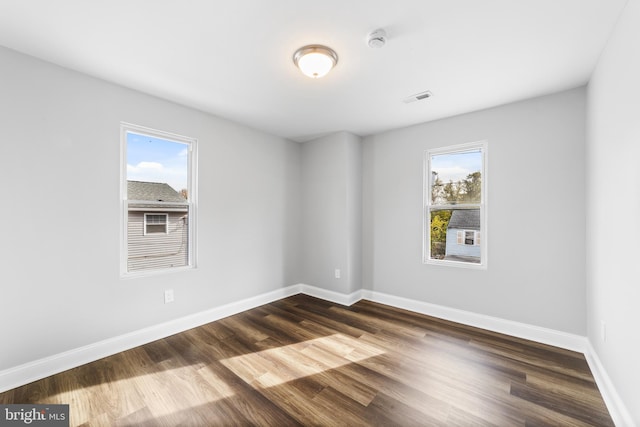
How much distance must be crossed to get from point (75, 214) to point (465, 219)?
12.9ft

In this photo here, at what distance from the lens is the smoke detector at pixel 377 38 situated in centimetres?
176

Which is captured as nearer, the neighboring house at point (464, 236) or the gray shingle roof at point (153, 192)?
the gray shingle roof at point (153, 192)

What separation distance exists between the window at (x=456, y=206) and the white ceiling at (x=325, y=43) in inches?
26.7

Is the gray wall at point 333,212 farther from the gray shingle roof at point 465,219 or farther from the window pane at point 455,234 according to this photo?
the gray shingle roof at point 465,219

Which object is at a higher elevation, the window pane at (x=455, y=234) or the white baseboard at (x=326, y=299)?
the window pane at (x=455, y=234)

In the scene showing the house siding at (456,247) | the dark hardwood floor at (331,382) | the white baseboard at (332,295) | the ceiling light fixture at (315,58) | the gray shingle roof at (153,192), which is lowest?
the dark hardwood floor at (331,382)

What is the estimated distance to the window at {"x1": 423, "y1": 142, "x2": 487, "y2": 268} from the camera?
308 centimetres

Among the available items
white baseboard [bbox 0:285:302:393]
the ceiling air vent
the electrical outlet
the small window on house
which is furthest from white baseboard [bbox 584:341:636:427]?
the small window on house

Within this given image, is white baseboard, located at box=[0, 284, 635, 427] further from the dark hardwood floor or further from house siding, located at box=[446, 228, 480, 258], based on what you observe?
house siding, located at box=[446, 228, 480, 258]

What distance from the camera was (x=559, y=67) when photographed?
2170 mm

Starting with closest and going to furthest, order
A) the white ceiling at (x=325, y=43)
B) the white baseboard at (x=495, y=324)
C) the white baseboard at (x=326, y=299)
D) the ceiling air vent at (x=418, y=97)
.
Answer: the white ceiling at (x=325, y=43) < the white baseboard at (x=326, y=299) < the white baseboard at (x=495, y=324) < the ceiling air vent at (x=418, y=97)

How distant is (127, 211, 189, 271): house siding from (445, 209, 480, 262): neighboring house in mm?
3154

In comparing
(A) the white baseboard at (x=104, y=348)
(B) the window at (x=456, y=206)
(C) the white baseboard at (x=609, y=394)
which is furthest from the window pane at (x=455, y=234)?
(A) the white baseboard at (x=104, y=348)

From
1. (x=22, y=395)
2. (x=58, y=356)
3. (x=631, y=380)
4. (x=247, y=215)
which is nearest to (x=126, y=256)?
(x=58, y=356)
